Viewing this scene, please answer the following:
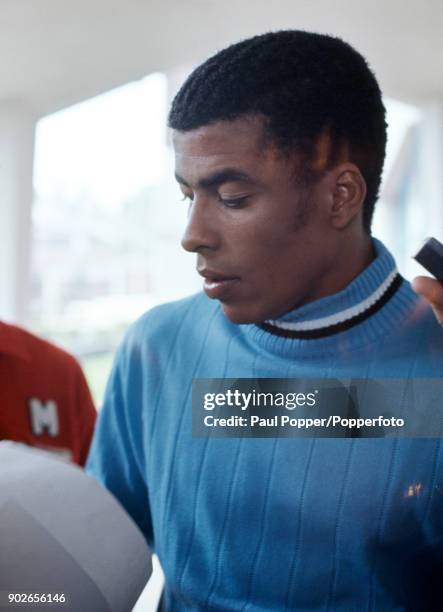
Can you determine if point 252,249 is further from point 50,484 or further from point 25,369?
point 25,369

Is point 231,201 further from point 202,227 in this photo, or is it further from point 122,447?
point 122,447

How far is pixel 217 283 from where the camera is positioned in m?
0.56

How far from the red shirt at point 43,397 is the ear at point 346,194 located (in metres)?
0.35

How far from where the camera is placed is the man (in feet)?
1.76

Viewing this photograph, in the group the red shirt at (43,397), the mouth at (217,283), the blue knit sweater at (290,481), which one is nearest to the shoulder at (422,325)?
the blue knit sweater at (290,481)

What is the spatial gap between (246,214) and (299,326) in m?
0.11

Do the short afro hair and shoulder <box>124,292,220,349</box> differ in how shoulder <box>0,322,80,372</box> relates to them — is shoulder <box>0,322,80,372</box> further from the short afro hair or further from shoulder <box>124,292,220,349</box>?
the short afro hair

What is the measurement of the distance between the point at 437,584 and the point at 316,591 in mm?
90

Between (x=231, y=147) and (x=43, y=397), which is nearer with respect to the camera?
(x=231, y=147)

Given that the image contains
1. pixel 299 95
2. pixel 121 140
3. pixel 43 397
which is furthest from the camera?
pixel 43 397

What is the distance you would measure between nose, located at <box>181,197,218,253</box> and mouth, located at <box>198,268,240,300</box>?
23 mm

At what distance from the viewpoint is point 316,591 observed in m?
0.57

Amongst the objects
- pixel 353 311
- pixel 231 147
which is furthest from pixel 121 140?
pixel 353 311

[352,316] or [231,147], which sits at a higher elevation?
[231,147]
